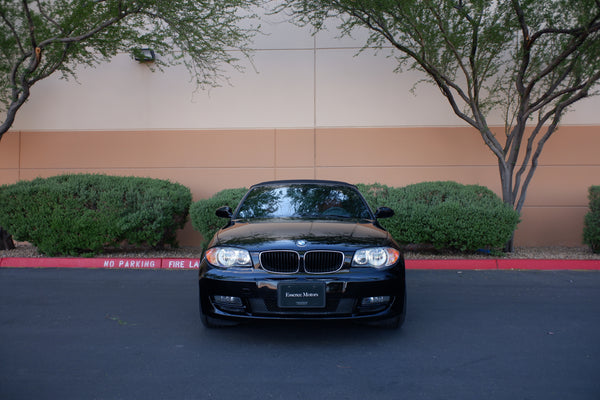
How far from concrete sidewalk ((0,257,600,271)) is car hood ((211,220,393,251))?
3651mm

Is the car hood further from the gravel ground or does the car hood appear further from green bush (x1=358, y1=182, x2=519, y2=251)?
the gravel ground

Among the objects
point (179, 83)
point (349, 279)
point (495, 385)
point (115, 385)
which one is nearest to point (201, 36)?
point (179, 83)

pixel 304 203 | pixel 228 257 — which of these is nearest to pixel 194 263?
pixel 304 203

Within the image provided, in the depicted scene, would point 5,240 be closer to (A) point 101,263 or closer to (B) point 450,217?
(A) point 101,263

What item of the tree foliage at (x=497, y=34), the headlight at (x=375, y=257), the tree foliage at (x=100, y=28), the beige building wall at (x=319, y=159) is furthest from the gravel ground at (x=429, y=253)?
the headlight at (x=375, y=257)

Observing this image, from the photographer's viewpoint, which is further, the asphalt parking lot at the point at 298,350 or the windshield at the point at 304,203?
the windshield at the point at 304,203

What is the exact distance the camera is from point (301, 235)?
14.7 feet

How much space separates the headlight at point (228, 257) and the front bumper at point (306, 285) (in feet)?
0.27

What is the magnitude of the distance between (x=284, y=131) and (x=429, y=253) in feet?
13.4

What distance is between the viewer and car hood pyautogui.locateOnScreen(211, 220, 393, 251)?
4.35 meters

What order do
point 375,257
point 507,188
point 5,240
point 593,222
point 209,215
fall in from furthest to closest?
1. point 5,240
2. point 507,188
3. point 593,222
4. point 209,215
5. point 375,257

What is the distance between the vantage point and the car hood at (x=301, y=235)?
14.3 ft

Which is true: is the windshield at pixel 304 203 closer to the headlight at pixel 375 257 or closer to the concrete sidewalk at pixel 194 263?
the headlight at pixel 375 257

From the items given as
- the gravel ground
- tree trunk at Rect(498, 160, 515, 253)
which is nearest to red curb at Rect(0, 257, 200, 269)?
the gravel ground
